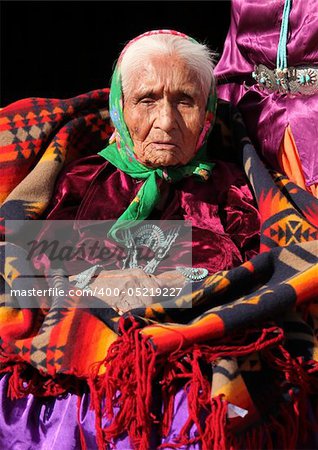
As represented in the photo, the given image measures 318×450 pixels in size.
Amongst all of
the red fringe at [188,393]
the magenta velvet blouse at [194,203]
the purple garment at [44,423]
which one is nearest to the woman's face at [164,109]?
the magenta velvet blouse at [194,203]

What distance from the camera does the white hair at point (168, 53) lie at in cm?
251

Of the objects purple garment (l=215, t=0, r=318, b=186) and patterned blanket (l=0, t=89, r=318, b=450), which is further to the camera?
purple garment (l=215, t=0, r=318, b=186)

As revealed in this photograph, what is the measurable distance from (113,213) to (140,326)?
61cm

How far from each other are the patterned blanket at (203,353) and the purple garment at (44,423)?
0.04m

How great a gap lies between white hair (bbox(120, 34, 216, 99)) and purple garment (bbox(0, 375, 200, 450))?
969 millimetres

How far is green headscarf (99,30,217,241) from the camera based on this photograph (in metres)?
2.50

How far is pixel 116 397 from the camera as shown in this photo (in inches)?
79.0

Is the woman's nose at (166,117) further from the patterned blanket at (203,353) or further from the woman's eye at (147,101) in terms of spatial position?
the patterned blanket at (203,353)

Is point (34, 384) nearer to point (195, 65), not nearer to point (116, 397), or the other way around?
point (116, 397)

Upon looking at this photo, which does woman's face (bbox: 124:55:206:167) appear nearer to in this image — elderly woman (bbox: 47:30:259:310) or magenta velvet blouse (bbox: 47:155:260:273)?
elderly woman (bbox: 47:30:259:310)

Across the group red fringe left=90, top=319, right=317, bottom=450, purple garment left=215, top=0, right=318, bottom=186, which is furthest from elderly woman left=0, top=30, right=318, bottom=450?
purple garment left=215, top=0, right=318, bottom=186

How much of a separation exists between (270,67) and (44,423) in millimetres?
1351

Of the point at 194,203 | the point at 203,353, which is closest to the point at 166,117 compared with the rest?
the point at 194,203

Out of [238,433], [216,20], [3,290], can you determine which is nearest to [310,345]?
[238,433]
